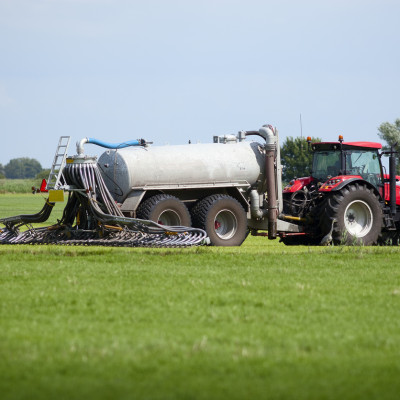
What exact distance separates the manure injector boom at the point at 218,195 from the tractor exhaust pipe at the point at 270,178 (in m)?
0.02

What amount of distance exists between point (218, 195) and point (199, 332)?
12.6m

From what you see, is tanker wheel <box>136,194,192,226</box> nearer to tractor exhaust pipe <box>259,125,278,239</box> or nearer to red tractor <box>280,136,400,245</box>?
tractor exhaust pipe <box>259,125,278,239</box>

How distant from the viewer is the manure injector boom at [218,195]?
62.5 feet

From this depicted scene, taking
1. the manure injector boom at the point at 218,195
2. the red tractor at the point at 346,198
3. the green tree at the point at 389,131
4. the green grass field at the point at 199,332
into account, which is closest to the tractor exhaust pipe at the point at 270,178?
the manure injector boom at the point at 218,195

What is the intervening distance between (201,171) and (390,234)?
4961mm

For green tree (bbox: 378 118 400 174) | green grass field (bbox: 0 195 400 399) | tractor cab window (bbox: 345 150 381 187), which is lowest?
green grass field (bbox: 0 195 400 399)

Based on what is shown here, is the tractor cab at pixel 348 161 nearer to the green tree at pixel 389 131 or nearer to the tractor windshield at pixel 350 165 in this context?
the tractor windshield at pixel 350 165

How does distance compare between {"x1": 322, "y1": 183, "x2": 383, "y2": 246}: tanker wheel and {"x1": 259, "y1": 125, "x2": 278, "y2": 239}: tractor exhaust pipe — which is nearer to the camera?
{"x1": 322, "y1": 183, "x2": 383, "y2": 246}: tanker wheel

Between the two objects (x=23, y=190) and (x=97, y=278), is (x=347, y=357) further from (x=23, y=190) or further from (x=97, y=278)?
(x=23, y=190)

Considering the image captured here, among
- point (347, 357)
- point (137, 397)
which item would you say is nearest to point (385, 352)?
point (347, 357)

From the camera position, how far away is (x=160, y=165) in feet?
64.6

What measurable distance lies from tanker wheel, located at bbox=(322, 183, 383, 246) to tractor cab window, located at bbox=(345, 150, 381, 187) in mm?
572

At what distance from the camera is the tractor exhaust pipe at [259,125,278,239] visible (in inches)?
792

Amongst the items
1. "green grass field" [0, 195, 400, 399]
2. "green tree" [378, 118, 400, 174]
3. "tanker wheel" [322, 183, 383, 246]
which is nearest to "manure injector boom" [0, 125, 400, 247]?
"tanker wheel" [322, 183, 383, 246]
